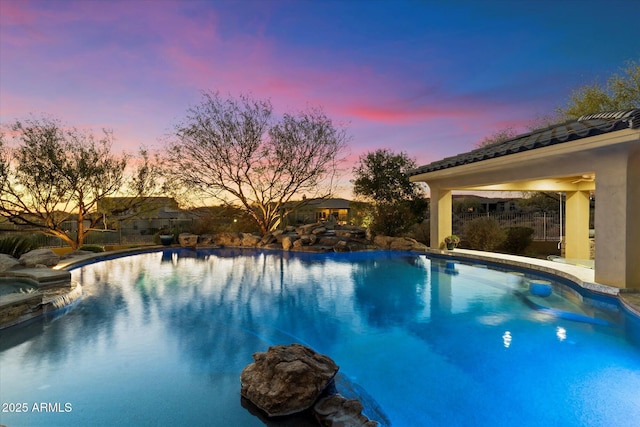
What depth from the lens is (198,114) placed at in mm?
20375

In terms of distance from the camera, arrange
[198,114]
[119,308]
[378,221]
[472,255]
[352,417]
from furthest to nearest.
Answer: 1. [198,114]
2. [378,221]
3. [472,255]
4. [119,308]
5. [352,417]

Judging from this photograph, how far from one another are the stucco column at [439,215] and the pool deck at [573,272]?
67cm

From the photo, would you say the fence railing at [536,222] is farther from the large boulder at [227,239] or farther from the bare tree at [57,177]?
the bare tree at [57,177]

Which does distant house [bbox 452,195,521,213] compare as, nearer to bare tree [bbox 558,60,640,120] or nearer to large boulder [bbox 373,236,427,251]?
bare tree [bbox 558,60,640,120]

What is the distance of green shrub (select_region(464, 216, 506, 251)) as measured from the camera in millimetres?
15492

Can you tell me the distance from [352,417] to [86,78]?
14055mm

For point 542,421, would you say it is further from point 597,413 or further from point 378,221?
point 378,221

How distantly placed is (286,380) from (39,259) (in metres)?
11.3

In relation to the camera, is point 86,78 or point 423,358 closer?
point 423,358

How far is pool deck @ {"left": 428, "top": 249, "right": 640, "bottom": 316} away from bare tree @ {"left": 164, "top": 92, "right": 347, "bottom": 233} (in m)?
10.5

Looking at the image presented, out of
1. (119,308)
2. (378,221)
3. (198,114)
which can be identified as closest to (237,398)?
(119,308)

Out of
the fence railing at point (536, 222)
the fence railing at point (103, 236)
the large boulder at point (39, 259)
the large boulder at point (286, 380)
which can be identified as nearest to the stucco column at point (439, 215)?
the fence railing at point (536, 222)

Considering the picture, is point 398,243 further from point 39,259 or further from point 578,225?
point 39,259

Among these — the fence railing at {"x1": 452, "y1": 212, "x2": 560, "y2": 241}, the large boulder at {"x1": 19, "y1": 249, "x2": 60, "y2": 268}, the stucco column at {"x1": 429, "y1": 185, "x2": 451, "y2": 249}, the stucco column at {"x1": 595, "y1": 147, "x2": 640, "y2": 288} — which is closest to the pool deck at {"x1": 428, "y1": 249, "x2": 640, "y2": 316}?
the stucco column at {"x1": 595, "y1": 147, "x2": 640, "y2": 288}
